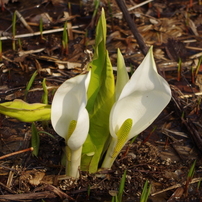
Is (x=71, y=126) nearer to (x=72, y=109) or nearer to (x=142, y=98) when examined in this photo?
(x=72, y=109)

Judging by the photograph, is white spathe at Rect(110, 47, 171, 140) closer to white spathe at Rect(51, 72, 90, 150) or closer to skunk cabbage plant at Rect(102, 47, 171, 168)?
skunk cabbage plant at Rect(102, 47, 171, 168)

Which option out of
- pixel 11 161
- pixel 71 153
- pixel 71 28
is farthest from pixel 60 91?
pixel 71 28

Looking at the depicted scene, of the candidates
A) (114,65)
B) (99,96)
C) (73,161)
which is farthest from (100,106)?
(114,65)

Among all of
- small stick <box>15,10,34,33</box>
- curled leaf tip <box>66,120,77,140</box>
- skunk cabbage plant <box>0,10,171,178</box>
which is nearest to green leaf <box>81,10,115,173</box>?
skunk cabbage plant <box>0,10,171,178</box>

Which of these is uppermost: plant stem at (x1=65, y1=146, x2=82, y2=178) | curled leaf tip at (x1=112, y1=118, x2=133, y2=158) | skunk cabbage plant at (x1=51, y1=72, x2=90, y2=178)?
skunk cabbage plant at (x1=51, y1=72, x2=90, y2=178)

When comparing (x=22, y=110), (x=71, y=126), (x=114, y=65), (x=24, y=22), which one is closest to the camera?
(x=22, y=110)

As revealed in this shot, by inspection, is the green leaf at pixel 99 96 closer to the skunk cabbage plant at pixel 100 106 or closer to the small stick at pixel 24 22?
the skunk cabbage plant at pixel 100 106
